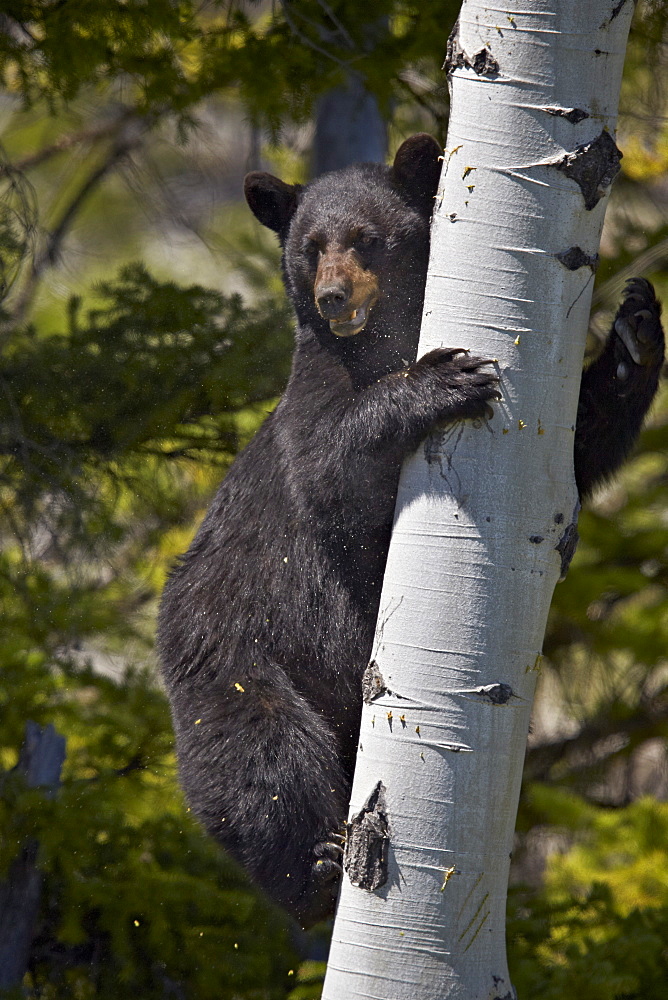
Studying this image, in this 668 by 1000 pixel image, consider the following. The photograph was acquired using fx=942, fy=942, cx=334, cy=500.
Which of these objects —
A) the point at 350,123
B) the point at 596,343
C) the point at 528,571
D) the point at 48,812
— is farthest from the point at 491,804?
the point at 350,123

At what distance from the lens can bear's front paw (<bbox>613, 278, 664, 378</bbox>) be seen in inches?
109

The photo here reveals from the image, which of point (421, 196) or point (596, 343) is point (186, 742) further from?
point (596, 343)

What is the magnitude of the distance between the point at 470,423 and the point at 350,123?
348 centimetres

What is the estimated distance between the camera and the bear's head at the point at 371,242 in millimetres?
2875

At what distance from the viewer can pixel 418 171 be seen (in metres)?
3.04

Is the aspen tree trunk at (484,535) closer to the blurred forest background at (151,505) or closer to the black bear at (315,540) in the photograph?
the black bear at (315,540)

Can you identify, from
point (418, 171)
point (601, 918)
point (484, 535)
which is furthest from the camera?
point (601, 918)

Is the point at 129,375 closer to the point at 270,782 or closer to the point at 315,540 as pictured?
the point at 315,540

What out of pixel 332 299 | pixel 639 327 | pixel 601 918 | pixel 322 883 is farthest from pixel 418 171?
pixel 601 918

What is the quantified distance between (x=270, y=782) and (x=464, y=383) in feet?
4.52

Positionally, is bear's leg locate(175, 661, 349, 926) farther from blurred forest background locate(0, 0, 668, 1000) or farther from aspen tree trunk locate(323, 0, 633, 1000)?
blurred forest background locate(0, 0, 668, 1000)

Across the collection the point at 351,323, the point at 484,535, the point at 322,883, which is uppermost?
the point at 351,323

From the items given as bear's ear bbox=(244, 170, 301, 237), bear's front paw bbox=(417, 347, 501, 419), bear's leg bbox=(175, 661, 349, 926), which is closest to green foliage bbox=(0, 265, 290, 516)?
bear's ear bbox=(244, 170, 301, 237)

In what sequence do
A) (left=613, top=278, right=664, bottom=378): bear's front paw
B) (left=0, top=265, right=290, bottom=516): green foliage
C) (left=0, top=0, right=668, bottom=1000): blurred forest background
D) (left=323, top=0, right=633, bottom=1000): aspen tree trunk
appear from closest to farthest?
(left=323, top=0, right=633, bottom=1000): aspen tree trunk
(left=613, top=278, right=664, bottom=378): bear's front paw
(left=0, top=0, right=668, bottom=1000): blurred forest background
(left=0, top=265, right=290, bottom=516): green foliage
